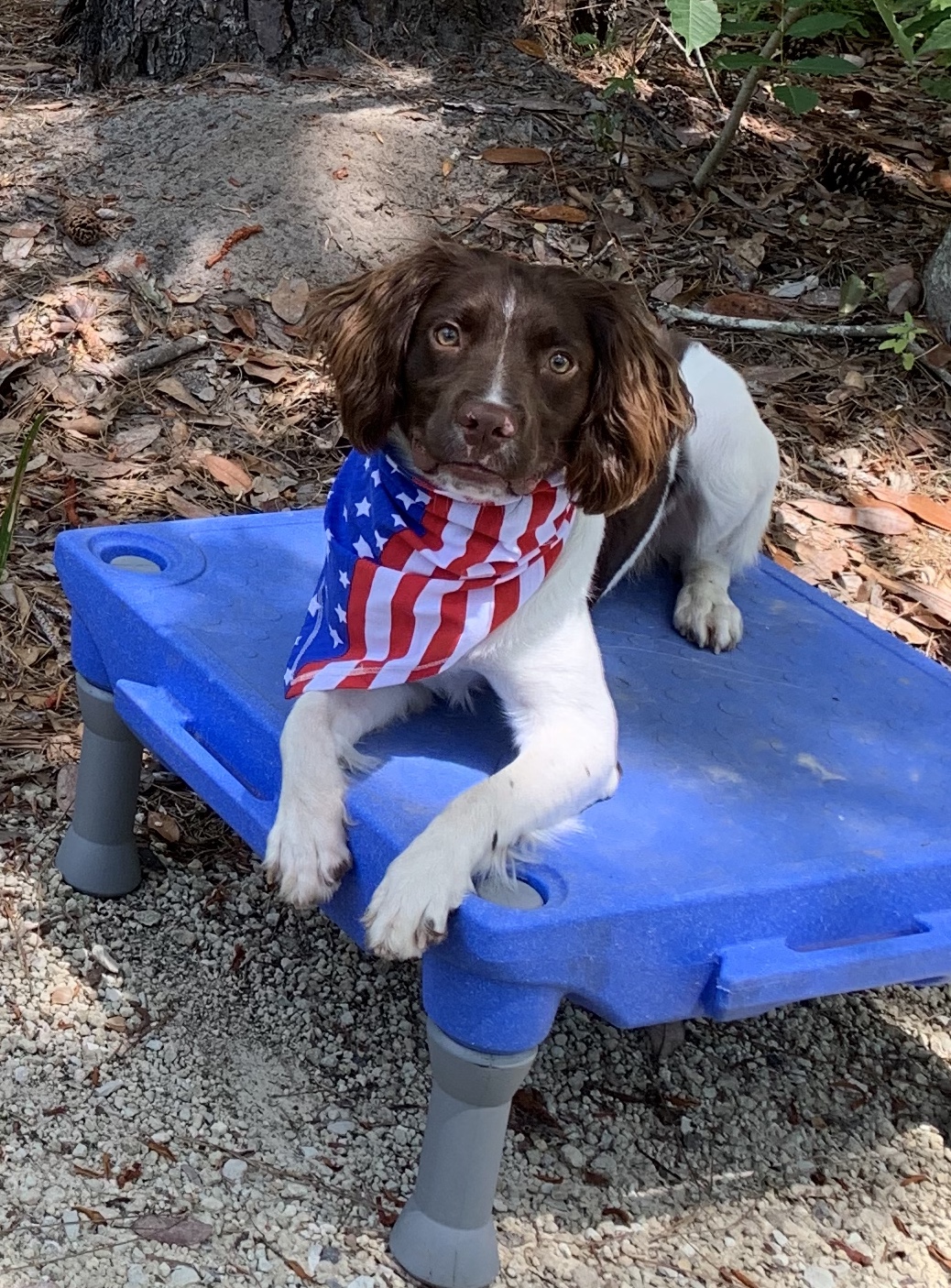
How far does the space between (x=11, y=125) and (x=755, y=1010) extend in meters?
4.26

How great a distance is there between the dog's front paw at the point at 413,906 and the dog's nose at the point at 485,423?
68 cm

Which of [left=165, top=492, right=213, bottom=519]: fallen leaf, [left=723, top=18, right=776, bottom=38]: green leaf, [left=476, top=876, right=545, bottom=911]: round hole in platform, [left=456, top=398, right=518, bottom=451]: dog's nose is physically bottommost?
[left=165, top=492, right=213, bottom=519]: fallen leaf

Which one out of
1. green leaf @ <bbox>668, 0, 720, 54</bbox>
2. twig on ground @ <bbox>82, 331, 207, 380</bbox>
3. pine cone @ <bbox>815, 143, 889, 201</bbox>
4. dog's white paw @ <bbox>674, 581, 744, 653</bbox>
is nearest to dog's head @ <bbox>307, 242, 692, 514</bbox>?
dog's white paw @ <bbox>674, 581, 744, 653</bbox>

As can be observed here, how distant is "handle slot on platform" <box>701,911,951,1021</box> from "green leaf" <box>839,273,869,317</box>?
2.94 m

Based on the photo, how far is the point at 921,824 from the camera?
2.46 m

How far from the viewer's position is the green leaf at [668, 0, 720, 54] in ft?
12.0

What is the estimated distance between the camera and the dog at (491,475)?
91.2 inches

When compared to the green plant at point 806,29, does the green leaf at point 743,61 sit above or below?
below

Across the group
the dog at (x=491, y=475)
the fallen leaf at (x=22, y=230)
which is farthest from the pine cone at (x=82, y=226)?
the dog at (x=491, y=475)

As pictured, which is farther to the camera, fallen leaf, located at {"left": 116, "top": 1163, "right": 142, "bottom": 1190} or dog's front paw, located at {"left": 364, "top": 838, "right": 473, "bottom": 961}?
fallen leaf, located at {"left": 116, "top": 1163, "right": 142, "bottom": 1190}

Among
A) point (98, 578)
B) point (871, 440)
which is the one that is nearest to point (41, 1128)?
point (98, 578)

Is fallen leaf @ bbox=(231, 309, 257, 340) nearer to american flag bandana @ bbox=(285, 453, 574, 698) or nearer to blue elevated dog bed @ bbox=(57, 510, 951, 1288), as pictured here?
blue elevated dog bed @ bbox=(57, 510, 951, 1288)

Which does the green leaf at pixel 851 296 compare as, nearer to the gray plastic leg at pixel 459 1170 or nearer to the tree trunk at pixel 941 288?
Answer: the tree trunk at pixel 941 288

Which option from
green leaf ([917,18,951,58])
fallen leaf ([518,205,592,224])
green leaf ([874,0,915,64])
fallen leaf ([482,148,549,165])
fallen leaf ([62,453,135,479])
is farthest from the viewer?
fallen leaf ([482,148,549,165])
